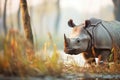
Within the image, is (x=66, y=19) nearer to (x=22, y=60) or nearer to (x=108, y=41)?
(x=108, y=41)

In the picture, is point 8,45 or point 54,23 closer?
point 8,45

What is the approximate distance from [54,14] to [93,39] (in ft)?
1.15

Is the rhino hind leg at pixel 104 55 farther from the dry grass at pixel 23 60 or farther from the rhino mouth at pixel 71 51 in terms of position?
the dry grass at pixel 23 60

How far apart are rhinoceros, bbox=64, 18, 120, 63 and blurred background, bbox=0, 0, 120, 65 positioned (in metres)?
0.07

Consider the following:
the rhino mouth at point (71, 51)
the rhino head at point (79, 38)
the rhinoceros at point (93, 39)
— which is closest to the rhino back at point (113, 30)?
the rhinoceros at point (93, 39)

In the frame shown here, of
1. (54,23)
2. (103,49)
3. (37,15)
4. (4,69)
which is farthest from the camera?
(103,49)

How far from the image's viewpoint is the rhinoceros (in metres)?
2.96

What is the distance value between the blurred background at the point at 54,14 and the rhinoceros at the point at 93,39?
0.23ft

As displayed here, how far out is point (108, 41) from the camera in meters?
Answer: 3.04

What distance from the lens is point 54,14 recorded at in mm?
2836

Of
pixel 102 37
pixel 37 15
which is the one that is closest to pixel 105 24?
pixel 102 37

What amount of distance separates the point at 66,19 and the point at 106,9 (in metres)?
0.37

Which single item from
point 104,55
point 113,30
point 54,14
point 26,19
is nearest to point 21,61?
point 26,19

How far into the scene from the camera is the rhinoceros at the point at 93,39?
116 inches
